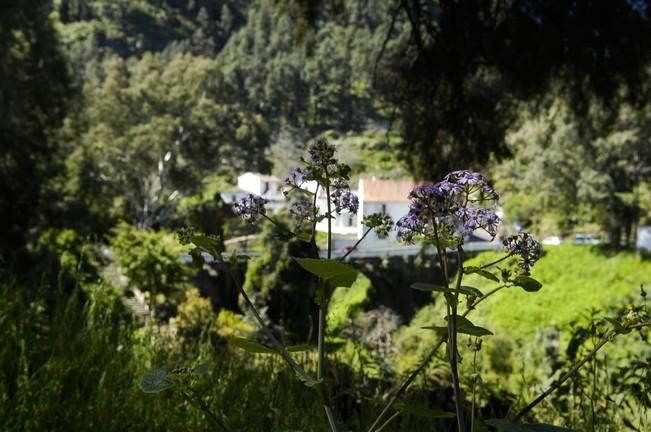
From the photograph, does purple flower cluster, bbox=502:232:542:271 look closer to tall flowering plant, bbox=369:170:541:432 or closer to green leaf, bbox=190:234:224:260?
tall flowering plant, bbox=369:170:541:432

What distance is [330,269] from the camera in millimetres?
563

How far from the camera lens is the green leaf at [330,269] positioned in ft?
1.81

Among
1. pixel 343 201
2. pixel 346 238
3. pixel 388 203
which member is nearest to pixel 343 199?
pixel 343 201

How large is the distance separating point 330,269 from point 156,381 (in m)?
0.21

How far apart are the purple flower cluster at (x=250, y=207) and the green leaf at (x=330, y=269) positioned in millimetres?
132

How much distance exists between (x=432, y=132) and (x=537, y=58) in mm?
616

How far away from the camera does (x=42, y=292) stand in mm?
1864

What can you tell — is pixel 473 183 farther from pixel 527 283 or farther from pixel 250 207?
pixel 250 207

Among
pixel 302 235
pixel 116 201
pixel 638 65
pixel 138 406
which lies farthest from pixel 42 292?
pixel 116 201

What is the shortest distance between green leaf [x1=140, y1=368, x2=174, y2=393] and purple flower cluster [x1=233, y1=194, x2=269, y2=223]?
182 millimetres

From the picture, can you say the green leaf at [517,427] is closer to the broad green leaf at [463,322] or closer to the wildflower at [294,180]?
the broad green leaf at [463,322]

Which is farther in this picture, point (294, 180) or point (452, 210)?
point (294, 180)

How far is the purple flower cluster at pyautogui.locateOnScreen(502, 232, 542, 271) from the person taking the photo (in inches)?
23.3

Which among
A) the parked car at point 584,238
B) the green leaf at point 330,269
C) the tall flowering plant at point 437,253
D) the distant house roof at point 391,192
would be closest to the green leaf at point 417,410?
the tall flowering plant at point 437,253
